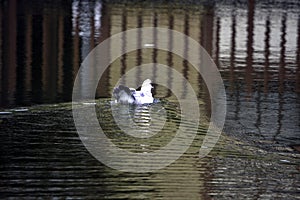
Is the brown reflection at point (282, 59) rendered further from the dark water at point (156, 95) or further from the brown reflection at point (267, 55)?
the brown reflection at point (267, 55)

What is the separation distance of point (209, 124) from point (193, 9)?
13614 millimetres

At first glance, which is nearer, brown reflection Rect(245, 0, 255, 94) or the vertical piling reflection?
brown reflection Rect(245, 0, 255, 94)

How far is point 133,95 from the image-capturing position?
408 inches

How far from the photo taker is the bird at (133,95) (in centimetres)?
1027

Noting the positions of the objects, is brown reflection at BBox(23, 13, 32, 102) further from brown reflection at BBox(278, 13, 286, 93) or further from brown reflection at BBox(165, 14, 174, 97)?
brown reflection at BBox(278, 13, 286, 93)

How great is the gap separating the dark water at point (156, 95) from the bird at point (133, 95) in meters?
0.25

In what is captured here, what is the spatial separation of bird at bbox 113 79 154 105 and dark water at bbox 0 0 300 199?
253 millimetres

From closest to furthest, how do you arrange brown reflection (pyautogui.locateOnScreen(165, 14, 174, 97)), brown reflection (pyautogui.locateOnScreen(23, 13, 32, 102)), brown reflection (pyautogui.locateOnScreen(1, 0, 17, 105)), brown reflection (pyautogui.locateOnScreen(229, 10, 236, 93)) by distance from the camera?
brown reflection (pyautogui.locateOnScreen(1, 0, 17, 105)) < brown reflection (pyautogui.locateOnScreen(23, 13, 32, 102)) < brown reflection (pyautogui.locateOnScreen(165, 14, 174, 97)) < brown reflection (pyautogui.locateOnScreen(229, 10, 236, 93))

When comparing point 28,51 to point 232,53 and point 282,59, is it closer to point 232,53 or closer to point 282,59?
point 232,53

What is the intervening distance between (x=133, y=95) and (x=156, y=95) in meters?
0.82

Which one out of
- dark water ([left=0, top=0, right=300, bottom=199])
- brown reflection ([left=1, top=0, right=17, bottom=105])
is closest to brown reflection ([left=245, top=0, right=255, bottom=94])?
dark water ([left=0, top=0, right=300, bottom=199])

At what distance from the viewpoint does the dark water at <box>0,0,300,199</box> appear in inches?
278

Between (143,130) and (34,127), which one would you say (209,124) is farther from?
(34,127)

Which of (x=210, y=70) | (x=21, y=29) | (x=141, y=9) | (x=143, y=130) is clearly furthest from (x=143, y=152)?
(x=141, y=9)
